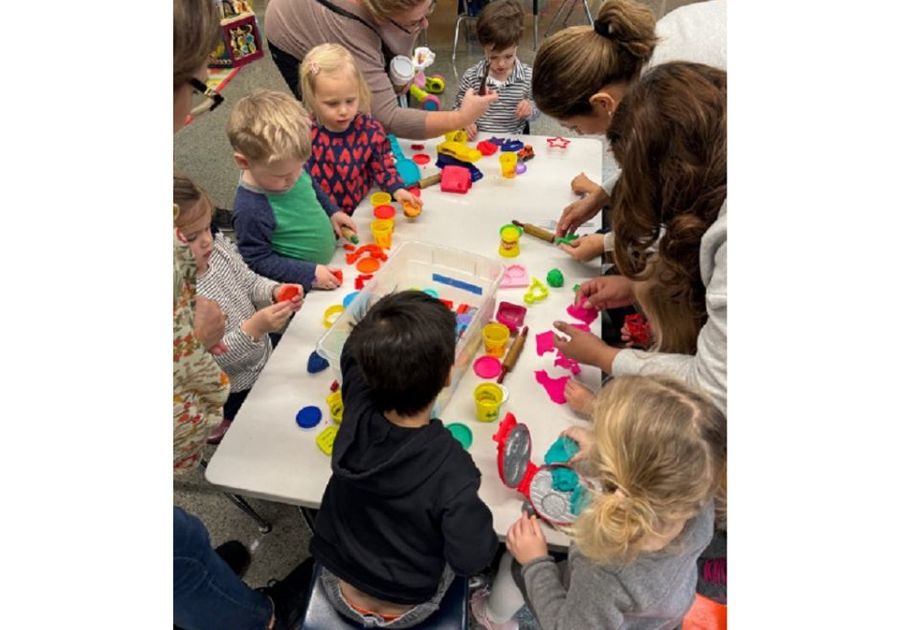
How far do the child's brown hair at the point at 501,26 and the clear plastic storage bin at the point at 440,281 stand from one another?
1257 millimetres

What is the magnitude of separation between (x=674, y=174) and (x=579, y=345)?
406mm

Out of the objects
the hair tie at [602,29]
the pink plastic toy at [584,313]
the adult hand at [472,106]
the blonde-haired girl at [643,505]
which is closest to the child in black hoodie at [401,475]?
the blonde-haired girl at [643,505]

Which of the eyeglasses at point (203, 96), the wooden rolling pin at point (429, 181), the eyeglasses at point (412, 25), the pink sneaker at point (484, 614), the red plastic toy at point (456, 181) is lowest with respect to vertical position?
the pink sneaker at point (484, 614)

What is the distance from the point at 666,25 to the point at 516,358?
0.93 metres

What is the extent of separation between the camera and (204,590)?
124cm

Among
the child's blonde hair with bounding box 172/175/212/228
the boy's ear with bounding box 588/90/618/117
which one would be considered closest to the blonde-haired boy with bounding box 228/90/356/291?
the child's blonde hair with bounding box 172/175/212/228

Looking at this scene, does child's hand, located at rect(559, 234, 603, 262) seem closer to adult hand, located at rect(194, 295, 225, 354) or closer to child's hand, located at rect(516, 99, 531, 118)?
adult hand, located at rect(194, 295, 225, 354)

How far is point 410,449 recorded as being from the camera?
3.36 ft

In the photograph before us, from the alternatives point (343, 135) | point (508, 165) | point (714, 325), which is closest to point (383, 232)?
point (343, 135)

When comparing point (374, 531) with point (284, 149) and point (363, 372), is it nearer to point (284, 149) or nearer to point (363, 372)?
point (363, 372)

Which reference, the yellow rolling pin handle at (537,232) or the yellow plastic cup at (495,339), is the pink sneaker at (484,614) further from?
the yellow rolling pin handle at (537,232)

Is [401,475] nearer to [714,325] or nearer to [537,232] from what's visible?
[714,325]

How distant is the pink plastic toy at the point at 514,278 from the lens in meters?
1.63

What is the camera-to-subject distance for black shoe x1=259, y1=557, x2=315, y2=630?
1.60 metres
